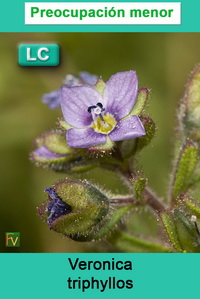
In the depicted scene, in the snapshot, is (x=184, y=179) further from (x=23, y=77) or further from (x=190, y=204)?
(x=23, y=77)

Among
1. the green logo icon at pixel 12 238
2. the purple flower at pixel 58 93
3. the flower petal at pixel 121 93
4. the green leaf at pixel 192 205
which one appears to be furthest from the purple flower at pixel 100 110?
the green logo icon at pixel 12 238

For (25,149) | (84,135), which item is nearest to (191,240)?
(84,135)

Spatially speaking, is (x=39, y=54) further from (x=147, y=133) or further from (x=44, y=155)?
(x=147, y=133)

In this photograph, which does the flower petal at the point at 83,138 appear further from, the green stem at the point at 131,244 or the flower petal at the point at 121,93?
the green stem at the point at 131,244

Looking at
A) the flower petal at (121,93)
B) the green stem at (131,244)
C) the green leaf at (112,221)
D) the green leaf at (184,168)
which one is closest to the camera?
the flower petal at (121,93)

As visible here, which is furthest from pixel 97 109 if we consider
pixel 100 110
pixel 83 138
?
pixel 83 138

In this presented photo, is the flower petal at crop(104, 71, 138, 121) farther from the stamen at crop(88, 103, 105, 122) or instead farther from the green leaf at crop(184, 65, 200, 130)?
the green leaf at crop(184, 65, 200, 130)

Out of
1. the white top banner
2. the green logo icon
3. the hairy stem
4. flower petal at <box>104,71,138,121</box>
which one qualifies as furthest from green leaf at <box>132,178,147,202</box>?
the white top banner
